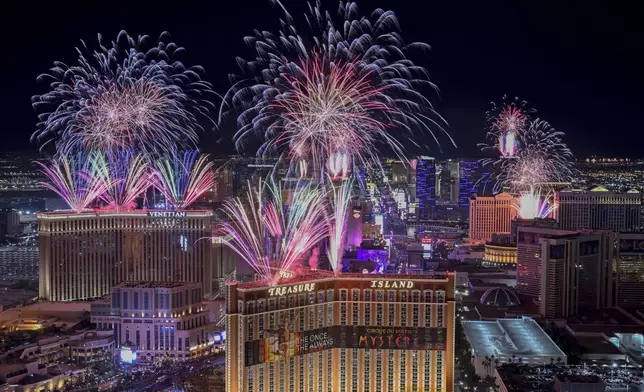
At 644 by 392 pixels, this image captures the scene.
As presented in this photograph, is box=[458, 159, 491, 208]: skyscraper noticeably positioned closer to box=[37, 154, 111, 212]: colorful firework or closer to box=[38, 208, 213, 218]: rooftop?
box=[38, 208, 213, 218]: rooftop

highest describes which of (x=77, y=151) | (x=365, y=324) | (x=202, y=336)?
(x=77, y=151)

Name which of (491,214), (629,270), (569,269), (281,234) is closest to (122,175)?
(281,234)

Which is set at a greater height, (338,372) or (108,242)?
(108,242)

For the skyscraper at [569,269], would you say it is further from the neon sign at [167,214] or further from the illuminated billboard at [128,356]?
the illuminated billboard at [128,356]

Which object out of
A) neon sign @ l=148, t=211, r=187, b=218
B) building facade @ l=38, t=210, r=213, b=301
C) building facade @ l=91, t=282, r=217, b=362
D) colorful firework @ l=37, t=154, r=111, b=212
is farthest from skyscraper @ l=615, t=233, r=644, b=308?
colorful firework @ l=37, t=154, r=111, b=212

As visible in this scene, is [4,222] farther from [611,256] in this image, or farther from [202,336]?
[611,256]

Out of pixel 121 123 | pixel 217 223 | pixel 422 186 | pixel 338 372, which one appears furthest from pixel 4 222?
pixel 422 186

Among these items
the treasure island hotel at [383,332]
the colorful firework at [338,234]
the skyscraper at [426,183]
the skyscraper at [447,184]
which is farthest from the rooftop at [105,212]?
the skyscraper at [447,184]
